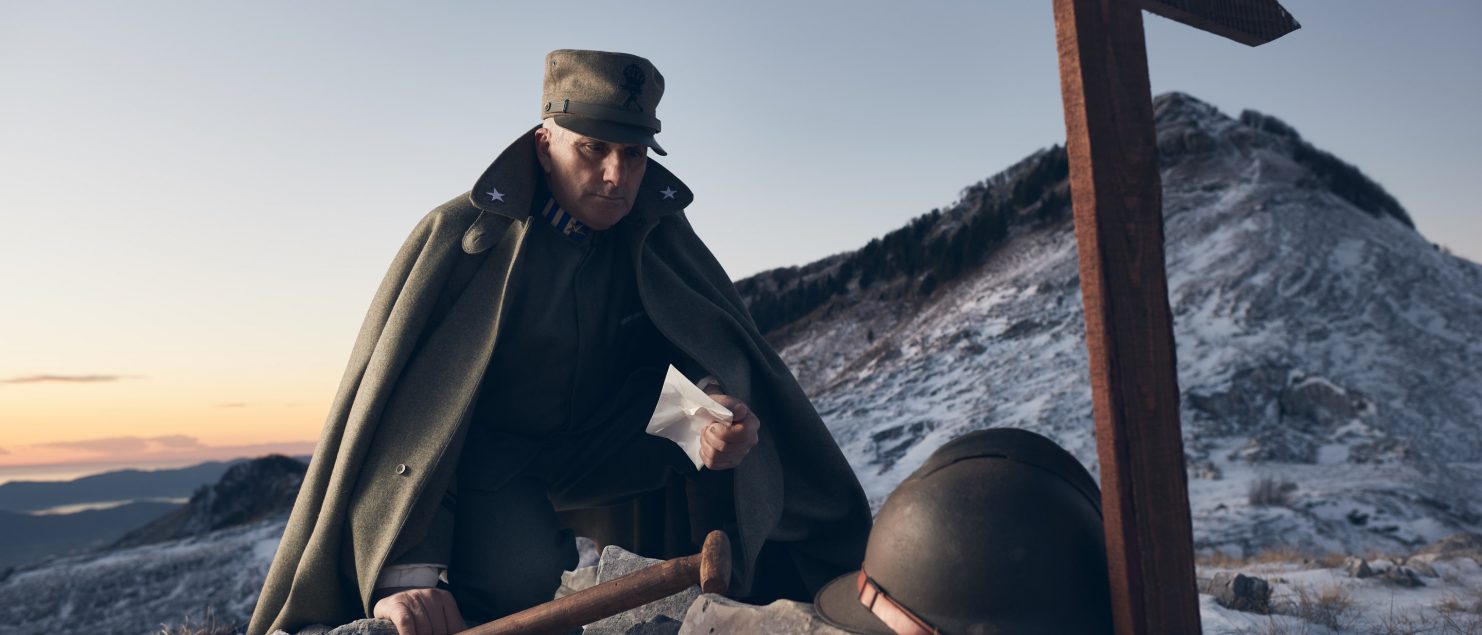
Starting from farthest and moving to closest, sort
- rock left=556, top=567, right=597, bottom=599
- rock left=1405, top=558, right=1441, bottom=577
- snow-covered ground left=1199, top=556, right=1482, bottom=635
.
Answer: rock left=1405, top=558, right=1441, bottom=577
rock left=556, top=567, right=597, bottom=599
snow-covered ground left=1199, top=556, right=1482, bottom=635

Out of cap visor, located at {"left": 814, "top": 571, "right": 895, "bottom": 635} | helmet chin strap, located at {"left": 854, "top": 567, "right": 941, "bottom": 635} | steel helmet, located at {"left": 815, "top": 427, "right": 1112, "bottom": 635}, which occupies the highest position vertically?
steel helmet, located at {"left": 815, "top": 427, "right": 1112, "bottom": 635}

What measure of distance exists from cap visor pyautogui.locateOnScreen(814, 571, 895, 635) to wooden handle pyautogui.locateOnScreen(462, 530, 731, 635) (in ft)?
1.07

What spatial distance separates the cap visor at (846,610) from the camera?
8.28 ft

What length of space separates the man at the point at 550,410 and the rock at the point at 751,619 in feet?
0.89

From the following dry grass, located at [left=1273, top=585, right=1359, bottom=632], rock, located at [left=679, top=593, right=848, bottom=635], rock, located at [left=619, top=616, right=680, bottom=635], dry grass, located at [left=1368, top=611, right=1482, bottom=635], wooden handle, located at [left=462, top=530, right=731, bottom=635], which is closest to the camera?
wooden handle, located at [left=462, top=530, right=731, bottom=635]

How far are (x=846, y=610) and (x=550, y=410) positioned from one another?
1.32 m

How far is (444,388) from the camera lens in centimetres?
313

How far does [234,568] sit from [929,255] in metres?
12.7

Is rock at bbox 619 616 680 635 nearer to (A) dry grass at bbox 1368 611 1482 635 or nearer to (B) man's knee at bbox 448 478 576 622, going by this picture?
(B) man's knee at bbox 448 478 576 622

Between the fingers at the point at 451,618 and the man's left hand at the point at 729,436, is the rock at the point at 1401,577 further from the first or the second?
the fingers at the point at 451,618

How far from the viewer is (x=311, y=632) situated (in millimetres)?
3104

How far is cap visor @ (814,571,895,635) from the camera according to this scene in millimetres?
2523

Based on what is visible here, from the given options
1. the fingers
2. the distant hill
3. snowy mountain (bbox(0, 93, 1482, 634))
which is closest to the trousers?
the fingers

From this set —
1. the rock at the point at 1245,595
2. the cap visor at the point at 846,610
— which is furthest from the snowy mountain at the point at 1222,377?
the cap visor at the point at 846,610
